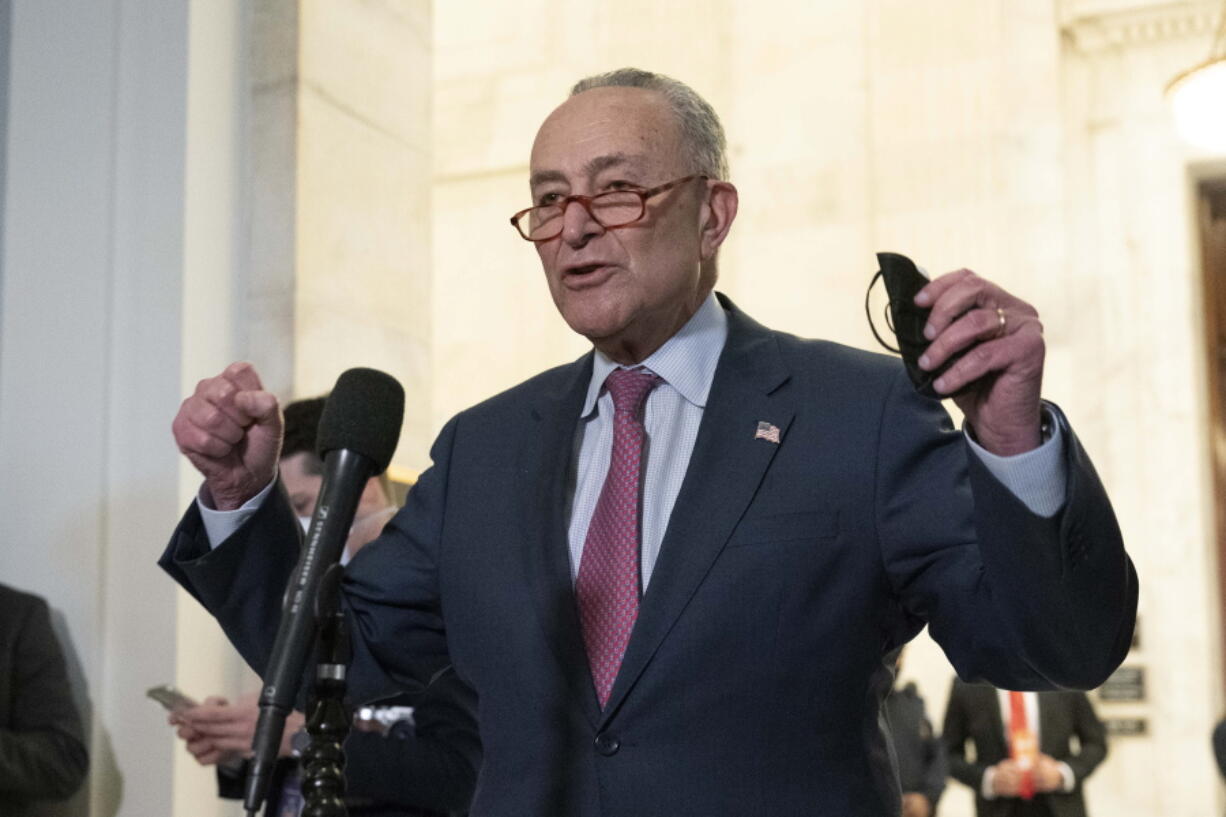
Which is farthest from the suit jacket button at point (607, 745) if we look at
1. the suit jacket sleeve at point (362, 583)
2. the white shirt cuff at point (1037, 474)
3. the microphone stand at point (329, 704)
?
the white shirt cuff at point (1037, 474)

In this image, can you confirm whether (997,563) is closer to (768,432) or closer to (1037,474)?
(1037,474)

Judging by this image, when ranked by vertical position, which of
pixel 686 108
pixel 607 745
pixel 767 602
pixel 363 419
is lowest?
pixel 607 745

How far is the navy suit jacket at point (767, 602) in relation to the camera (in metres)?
1.83

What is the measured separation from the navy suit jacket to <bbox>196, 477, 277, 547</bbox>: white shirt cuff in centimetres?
1

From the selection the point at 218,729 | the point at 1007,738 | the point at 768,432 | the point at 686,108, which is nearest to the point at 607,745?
the point at 768,432

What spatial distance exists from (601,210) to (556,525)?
0.47 metres

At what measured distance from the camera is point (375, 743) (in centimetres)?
327

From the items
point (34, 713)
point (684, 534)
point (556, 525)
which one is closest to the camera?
point (684, 534)

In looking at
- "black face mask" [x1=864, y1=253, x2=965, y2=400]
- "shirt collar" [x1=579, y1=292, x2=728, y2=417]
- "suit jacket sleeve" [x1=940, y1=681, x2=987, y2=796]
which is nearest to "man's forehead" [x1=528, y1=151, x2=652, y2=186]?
"shirt collar" [x1=579, y1=292, x2=728, y2=417]

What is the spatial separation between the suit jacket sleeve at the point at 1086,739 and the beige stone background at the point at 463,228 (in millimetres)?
1911

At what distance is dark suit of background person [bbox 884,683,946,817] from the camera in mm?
6914

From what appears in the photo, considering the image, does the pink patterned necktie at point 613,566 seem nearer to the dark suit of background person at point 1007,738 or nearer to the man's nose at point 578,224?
the man's nose at point 578,224

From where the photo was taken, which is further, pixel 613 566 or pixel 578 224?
pixel 578 224

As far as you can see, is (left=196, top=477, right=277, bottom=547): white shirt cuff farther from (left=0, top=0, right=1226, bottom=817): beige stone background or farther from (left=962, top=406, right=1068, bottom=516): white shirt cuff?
(left=0, top=0, right=1226, bottom=817): beige stone background
